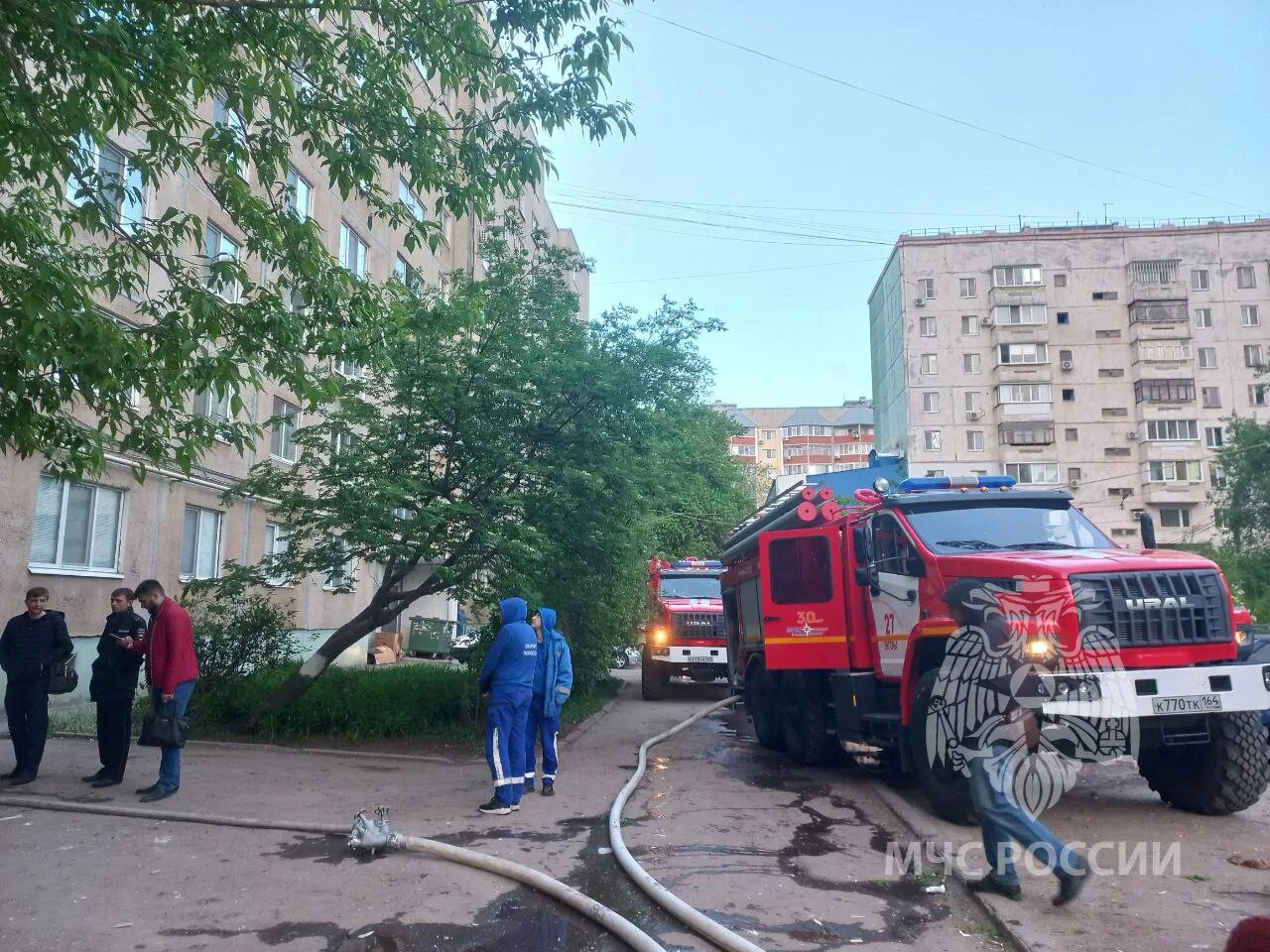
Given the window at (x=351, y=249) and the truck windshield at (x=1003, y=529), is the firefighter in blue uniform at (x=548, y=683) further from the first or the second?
the window at (x=351, y=249)

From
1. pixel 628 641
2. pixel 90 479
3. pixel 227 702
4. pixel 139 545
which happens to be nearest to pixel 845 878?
pixel 227 702

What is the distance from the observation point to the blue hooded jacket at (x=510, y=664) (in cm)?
789

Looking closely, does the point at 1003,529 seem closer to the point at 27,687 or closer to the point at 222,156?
the point at 222,156

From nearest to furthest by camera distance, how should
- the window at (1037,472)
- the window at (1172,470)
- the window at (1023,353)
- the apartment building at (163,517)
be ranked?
the apartment building at (163,517) < the window at (1172,470) < the window at (1037,472) < the window at (1023,353)

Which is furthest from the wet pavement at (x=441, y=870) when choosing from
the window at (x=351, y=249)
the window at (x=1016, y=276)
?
the window at (x=1016, y=276)

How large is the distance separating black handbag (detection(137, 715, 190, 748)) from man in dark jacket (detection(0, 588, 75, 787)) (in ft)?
4.16

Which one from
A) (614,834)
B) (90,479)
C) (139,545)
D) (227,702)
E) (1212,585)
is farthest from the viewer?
(139,545)

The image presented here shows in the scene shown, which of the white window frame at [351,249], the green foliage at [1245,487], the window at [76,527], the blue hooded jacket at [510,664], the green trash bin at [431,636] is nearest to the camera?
the blue hooded jacket at [510,664]

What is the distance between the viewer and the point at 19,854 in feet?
19.4

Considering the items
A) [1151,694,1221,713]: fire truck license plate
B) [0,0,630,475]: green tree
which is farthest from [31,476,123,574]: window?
[1151,694,1221,713]: fire truck license plate

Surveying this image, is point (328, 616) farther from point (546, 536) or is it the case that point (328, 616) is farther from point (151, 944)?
point (151, 944)

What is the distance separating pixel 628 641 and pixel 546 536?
6150mm

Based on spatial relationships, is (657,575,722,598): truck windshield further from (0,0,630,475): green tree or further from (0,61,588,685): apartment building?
(0,0,630,475): green tree

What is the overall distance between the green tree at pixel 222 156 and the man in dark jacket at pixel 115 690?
1887mm
